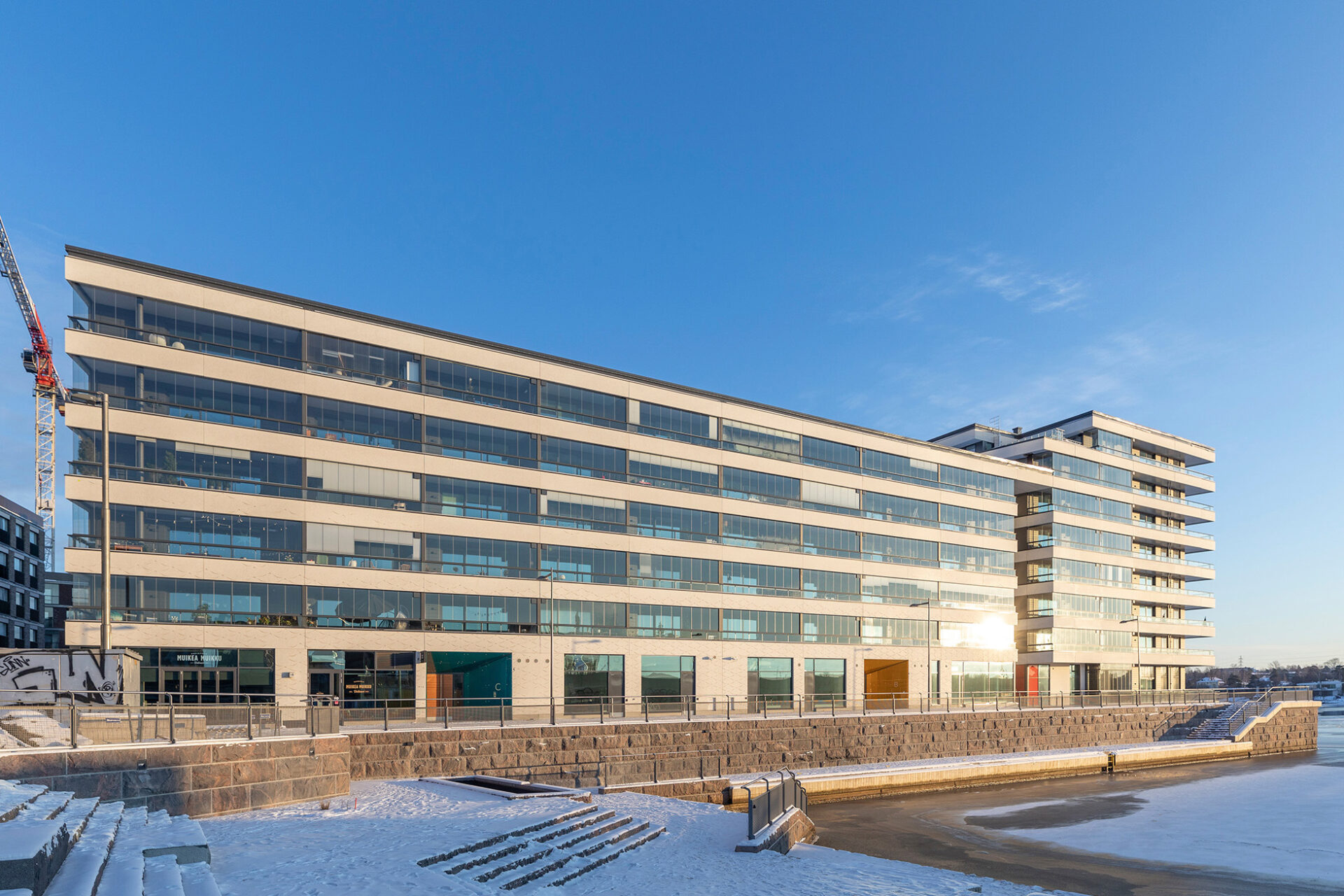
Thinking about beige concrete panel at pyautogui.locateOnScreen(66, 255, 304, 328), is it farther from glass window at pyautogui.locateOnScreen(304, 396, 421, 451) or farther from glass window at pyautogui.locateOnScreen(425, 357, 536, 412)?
glass window at pyautogui.locateOnScreen(425, 357, 536, 412)

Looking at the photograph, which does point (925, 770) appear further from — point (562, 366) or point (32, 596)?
point (32, 596)

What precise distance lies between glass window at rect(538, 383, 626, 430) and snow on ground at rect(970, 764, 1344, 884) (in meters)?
28.9

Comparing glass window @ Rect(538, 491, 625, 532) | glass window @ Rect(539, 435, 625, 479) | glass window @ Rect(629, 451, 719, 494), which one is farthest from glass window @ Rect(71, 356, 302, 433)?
glass window @ Rect(629, 451, 719, 494)

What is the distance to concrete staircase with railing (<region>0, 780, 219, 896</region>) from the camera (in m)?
7.96

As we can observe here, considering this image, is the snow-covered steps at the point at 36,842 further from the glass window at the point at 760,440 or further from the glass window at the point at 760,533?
the glass window at the point at 760,440

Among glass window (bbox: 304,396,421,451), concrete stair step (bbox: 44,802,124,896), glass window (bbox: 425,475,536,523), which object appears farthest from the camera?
glass window (bbox: 425,475,536,523)

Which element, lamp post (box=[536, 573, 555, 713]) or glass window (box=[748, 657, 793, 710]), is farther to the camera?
Result: glass window (box=[748, 657, 793, 710])

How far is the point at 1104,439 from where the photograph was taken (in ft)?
270

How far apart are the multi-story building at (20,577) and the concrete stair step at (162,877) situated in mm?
Answer: 75963

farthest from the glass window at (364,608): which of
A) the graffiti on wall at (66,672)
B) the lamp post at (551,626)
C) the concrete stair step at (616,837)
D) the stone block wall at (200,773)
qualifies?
the concrete stair step at (616,837)

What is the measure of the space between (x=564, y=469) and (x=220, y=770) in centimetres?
3142

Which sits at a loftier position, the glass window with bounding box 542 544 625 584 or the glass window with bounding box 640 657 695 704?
the glass window with bounding box 542 544 625 584

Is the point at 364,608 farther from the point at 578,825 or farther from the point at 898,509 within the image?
the point at 898,509

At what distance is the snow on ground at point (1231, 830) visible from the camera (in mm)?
24172
